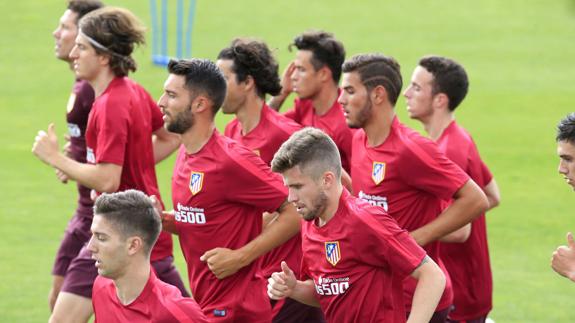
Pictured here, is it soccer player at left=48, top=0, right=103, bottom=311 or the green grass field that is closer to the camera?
soccer player at left=48, top=0, right=103, bottom=311

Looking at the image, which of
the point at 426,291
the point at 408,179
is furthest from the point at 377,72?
the point at 426,291

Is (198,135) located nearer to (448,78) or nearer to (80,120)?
(80,120)

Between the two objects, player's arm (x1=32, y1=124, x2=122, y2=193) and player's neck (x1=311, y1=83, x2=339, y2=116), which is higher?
player's neck (x1=311, y1=83, x2=339, y2=116)

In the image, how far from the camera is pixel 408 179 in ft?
26.8

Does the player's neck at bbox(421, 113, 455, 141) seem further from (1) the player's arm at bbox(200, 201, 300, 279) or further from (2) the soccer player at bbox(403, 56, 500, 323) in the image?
(1) the player's arm at bbox(200, 201, 300, 279)

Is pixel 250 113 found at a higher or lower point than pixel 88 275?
higher

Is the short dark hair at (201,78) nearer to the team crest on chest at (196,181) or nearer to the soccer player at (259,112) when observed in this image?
the team crest on chest at (196,181)

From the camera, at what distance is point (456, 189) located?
26.5 feet

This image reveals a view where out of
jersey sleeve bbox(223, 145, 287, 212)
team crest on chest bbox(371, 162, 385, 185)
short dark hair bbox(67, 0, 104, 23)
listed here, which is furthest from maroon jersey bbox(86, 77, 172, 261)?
team crest on chest bbox(371, 162, 385, 185)

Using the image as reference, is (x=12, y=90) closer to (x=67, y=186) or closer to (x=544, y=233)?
(x=67, y=186)

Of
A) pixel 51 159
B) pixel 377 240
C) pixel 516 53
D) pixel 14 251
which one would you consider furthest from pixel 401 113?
pixel 377 240

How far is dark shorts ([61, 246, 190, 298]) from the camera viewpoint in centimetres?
905

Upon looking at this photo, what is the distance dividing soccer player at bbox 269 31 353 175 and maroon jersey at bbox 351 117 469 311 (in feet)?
4.91

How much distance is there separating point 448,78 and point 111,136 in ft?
8.86
